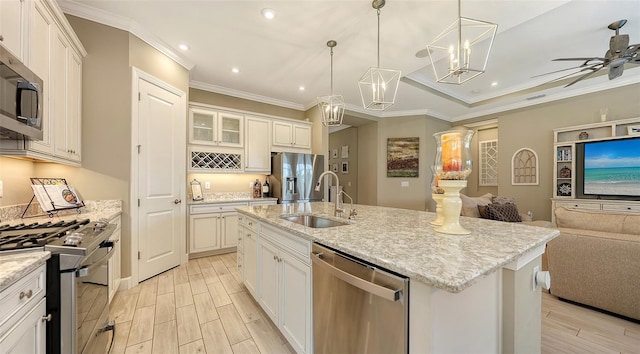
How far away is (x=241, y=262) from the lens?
2471 mm

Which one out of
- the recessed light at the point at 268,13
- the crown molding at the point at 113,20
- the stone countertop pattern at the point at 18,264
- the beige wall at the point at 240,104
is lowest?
the stone countertop pattern at the point at 18,264

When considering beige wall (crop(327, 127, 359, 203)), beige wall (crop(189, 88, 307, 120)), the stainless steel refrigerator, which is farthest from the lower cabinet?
beige wall (crop(327, 127, 359, 203))

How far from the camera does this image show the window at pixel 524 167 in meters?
4.82

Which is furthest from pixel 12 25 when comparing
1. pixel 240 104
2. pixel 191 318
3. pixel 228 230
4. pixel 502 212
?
pixel 502 212

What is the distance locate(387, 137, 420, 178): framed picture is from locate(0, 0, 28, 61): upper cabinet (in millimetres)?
5509

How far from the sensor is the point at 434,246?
3.44 feet

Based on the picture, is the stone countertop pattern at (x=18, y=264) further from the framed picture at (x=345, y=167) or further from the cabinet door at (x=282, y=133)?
the framed picture at (x=345, y=167)

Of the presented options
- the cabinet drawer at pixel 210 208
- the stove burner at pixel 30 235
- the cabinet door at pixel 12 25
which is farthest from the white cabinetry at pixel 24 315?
the cabinet drawer at pixel 210 208

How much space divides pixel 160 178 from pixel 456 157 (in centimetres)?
313

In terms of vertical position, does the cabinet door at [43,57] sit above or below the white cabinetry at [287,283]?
above

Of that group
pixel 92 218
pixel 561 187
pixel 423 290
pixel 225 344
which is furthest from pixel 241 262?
pixel 561 187

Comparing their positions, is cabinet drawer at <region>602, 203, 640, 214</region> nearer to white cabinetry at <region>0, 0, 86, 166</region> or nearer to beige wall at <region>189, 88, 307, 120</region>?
beige wall at <region>189, 88, 307, 120</region>

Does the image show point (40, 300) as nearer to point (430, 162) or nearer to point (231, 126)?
point (231, 126)

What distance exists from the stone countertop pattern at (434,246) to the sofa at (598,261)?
1.15 metres
